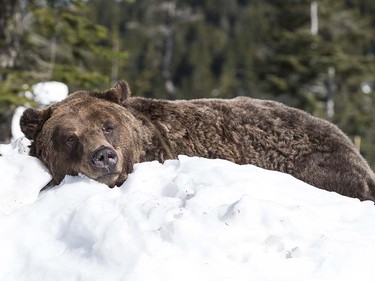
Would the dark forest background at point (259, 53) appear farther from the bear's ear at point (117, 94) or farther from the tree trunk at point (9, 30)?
the bear's ear at point (117, 94)

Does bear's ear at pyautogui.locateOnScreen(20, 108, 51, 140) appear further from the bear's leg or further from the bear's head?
the bear's leg

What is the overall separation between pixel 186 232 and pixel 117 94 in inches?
79.9

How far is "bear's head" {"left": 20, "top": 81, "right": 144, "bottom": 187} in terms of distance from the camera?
13.5 ft

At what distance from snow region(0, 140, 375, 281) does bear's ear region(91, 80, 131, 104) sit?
111 centimetres

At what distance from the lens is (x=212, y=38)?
101125 mm

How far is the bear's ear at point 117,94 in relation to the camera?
4.95 metres

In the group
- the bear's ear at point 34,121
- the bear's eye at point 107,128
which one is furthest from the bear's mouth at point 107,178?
the bear's ear at point 34,121

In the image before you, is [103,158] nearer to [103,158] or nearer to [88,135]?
[103,158]

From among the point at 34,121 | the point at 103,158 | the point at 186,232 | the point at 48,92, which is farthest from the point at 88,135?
the point at 48,92

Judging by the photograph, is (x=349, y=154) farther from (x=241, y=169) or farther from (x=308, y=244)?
(x=308, y=244)

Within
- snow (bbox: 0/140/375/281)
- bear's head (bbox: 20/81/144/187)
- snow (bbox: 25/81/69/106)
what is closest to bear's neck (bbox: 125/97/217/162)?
bear's head (bbox: 20/81/144/187)

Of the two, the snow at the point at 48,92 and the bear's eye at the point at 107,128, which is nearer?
the bear's eye at the point at 107,128

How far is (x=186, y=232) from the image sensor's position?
10.5 feet

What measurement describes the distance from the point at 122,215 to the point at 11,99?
5464mm
